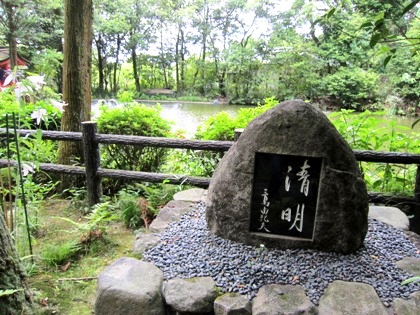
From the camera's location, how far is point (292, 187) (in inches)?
82.6

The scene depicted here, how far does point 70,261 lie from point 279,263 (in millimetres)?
1572

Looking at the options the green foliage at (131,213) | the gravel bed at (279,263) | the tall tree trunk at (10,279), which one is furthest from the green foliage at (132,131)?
the tall tree trunk at (10,279)

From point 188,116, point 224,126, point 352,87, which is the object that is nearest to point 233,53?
point 352,87

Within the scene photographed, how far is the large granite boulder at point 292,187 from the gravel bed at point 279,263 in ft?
0.31

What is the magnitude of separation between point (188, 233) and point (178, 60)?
22.5 metres

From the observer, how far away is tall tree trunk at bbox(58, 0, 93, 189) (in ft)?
11.5

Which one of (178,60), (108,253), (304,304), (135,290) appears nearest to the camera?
(304,304)

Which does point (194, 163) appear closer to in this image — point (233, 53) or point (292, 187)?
point (292, 187)

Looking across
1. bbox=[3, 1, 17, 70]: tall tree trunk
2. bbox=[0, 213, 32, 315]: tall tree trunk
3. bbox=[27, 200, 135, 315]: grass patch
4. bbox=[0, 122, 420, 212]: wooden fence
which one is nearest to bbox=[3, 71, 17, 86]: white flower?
bbox=[0, 213, 32, 315]: tall tree trunk

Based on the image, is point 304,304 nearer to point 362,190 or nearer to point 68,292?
point 362,190

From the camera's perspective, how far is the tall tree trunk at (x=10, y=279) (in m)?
1.43

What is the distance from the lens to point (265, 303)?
1.62m

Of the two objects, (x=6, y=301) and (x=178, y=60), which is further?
(x=178, y=60)

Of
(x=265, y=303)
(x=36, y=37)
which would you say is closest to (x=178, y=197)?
(x=265, y=303)
